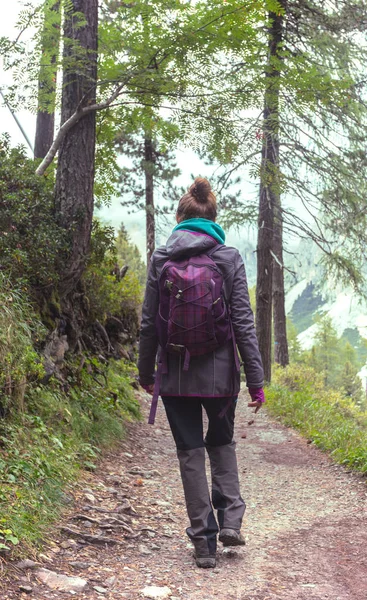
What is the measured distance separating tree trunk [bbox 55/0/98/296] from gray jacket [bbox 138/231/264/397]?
3400 millimetres

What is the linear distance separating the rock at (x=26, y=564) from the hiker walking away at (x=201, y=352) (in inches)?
37.3

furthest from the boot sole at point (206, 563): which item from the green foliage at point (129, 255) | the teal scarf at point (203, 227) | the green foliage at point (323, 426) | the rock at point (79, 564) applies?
the green foliage at point (129, 255)

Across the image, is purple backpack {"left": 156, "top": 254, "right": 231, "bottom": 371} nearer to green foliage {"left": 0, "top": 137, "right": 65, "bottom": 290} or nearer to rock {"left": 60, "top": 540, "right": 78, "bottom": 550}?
rock {"left": 60, "top": 540, "right": 78, "bottom": 550}

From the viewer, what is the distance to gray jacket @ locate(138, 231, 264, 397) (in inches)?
138

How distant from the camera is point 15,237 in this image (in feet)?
19.0

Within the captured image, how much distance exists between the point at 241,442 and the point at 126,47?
5247 mm

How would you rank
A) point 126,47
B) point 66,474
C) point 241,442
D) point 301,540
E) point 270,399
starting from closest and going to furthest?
1. point 301,540
2. point 66,474
3. point 126,47
4. point 241,442
5. point 270,399

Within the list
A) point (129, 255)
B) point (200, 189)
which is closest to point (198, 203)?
point (200, 189)

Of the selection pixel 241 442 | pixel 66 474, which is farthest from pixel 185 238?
pixel 241 442

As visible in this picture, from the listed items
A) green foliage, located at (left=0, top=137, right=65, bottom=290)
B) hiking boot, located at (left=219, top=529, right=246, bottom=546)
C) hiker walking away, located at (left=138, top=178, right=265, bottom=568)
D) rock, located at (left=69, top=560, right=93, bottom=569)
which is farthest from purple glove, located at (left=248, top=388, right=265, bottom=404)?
green foliage, located at (left=0, top=137, right=65, bottom=290)

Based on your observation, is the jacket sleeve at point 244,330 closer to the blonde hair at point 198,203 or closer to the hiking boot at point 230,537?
the blonde hair at point 198,203

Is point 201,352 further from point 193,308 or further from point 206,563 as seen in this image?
point 206,563

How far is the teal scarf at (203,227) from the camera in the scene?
12.0ft

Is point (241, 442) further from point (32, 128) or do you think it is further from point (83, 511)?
point (32, 128)
